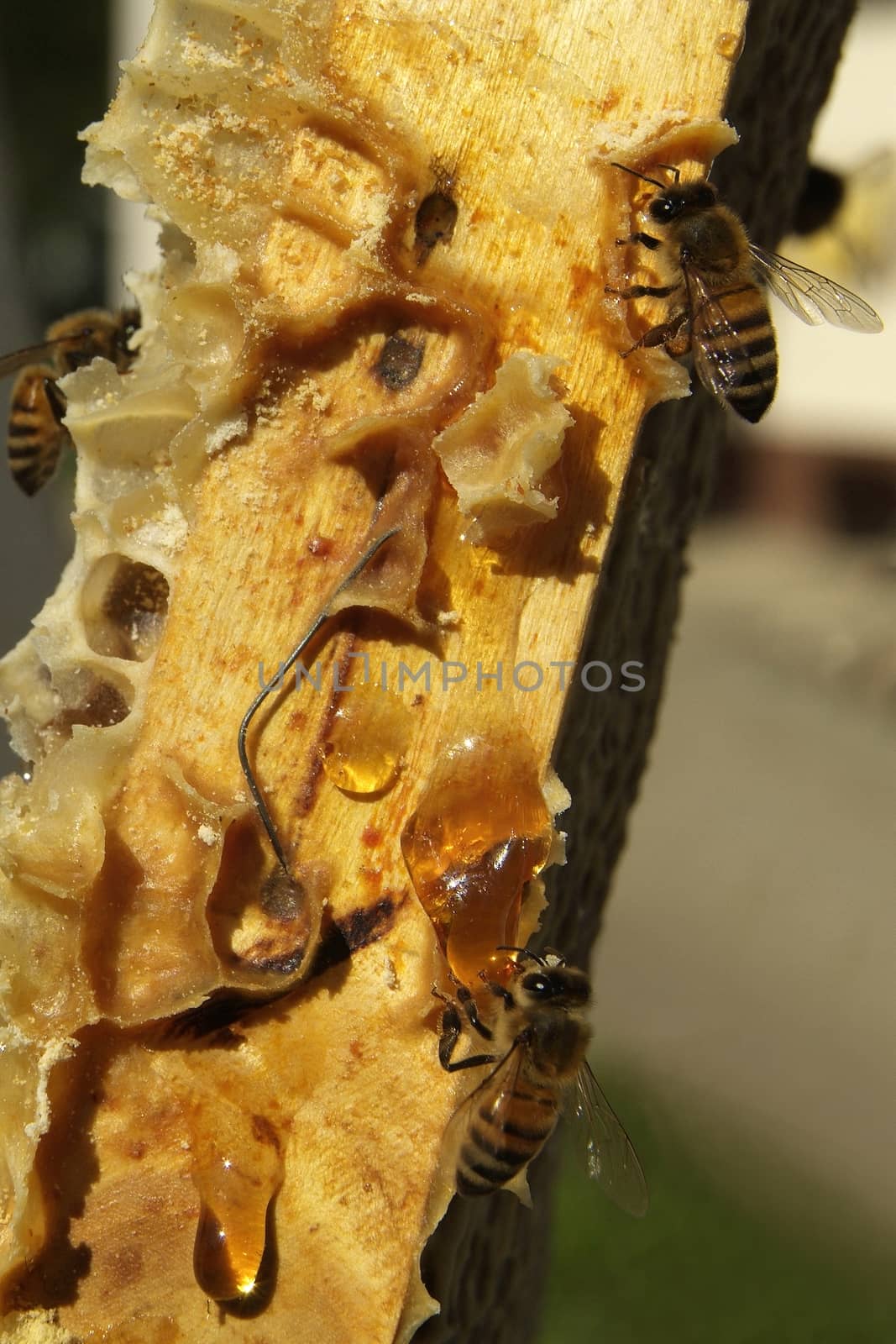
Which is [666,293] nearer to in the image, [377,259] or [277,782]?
[377,259]

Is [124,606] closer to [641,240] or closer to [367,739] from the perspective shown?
[367,739]

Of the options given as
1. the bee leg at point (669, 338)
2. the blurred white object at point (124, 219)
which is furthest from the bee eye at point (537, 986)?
the blurred white object at point (124, 219)

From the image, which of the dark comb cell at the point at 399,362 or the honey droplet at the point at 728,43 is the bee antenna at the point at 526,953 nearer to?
the dark comb cell at the point at 399,362

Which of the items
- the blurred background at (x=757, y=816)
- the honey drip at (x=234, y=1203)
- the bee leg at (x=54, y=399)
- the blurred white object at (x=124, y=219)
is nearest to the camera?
the honey drip at (x=234, y=1203)

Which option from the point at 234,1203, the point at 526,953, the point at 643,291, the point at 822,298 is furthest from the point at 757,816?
the point at 234,1203

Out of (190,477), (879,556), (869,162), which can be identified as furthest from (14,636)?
(879,556)

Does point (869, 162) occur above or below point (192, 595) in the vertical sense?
above
